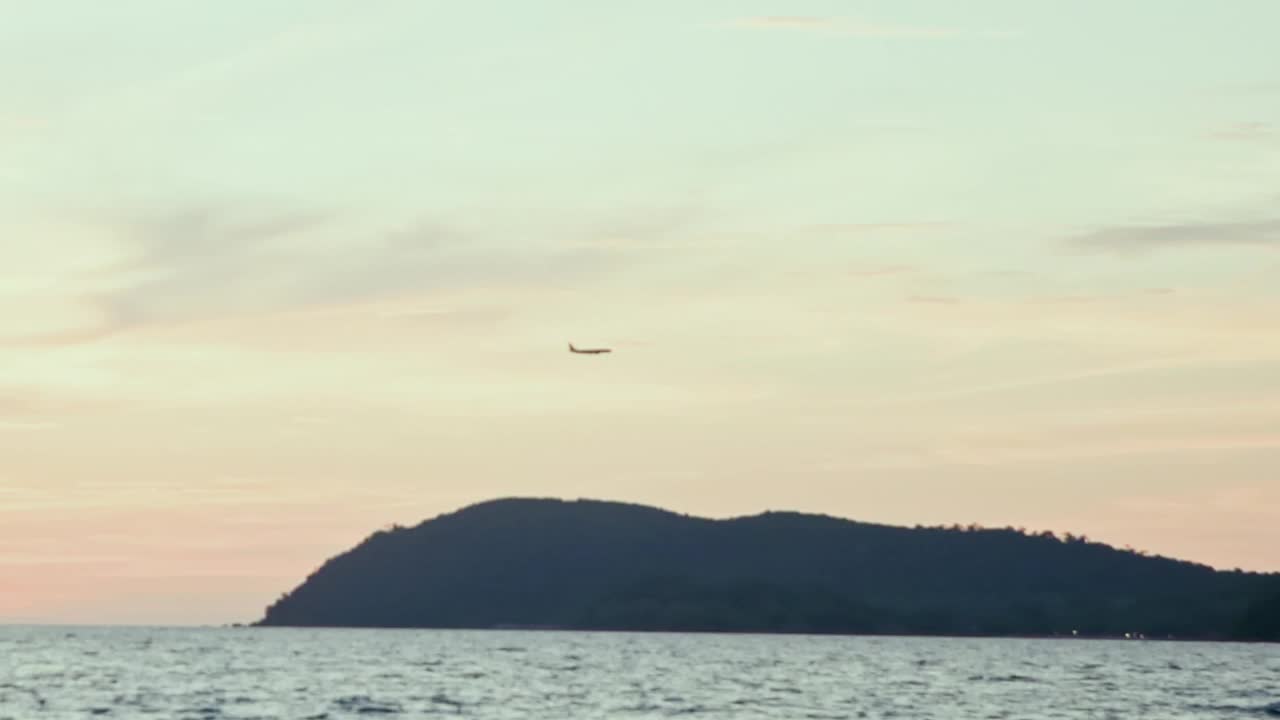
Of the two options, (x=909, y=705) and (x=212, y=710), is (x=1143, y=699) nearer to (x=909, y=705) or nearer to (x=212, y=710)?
(x=909, y=705)

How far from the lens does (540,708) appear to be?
127 meters

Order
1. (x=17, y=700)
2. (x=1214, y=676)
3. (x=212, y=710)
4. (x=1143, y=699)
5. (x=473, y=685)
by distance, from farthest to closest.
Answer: (x=1214, y=676), (x=473, y=685), (x=1143, y=699), (x=17, y=700), (x=212, y=710)

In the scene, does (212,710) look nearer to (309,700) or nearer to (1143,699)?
(309,700)

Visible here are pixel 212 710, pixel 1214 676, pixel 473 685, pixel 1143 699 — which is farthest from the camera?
pixel 1214 676

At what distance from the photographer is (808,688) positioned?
523 feet

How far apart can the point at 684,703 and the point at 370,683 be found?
37.8 m

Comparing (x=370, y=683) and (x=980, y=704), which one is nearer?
(x=980, y=704)

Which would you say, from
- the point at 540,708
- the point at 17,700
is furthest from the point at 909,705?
the point at 17,700

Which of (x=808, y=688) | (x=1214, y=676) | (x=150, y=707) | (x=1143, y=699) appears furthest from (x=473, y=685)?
(x=1214, y=676)

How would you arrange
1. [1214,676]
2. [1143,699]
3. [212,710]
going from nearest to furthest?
[212,710], [1143,699], [1214,676]

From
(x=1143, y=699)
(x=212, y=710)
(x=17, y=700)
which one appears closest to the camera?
(x=212, y=710)

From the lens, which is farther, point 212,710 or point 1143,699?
point 1143,699

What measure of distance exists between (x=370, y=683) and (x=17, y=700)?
3542 cm

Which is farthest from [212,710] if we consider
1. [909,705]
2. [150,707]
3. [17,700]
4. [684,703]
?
[909,705]
